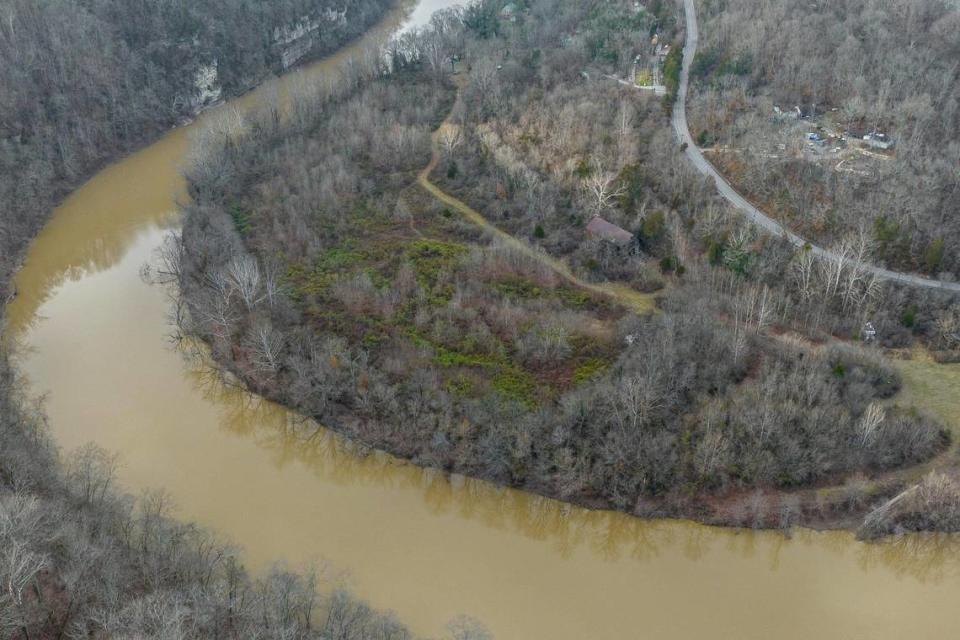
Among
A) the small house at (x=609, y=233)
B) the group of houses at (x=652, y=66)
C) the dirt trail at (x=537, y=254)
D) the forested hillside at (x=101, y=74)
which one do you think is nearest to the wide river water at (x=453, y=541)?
the dirt trail at (x=537, y=254)

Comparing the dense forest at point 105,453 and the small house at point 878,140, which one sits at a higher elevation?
the small house at point 878,140

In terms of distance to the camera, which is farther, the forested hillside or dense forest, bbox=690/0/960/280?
the forested hillside

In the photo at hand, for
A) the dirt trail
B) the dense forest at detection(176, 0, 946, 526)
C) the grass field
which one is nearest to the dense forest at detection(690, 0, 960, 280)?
the dense forest at detection(176, 0, 946, 526)

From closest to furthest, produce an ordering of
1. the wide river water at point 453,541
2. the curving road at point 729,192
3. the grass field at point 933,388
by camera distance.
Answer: the wide river water at point 453,541, the grass field at point 933,388, the curving road at point 729,192

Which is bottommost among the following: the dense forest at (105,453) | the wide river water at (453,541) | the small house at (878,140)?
the wide river water at (453,541)

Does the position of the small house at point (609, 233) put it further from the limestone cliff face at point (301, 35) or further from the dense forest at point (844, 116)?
the limestone cliff face at point (301, 35)

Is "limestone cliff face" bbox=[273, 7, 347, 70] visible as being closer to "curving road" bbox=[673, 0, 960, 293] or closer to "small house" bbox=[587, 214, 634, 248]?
"curving road" bbox=[673, 0, 960, 293]

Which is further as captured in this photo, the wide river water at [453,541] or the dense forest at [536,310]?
the dense forest at [536,310]

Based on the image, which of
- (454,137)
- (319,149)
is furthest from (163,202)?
(454,137)
